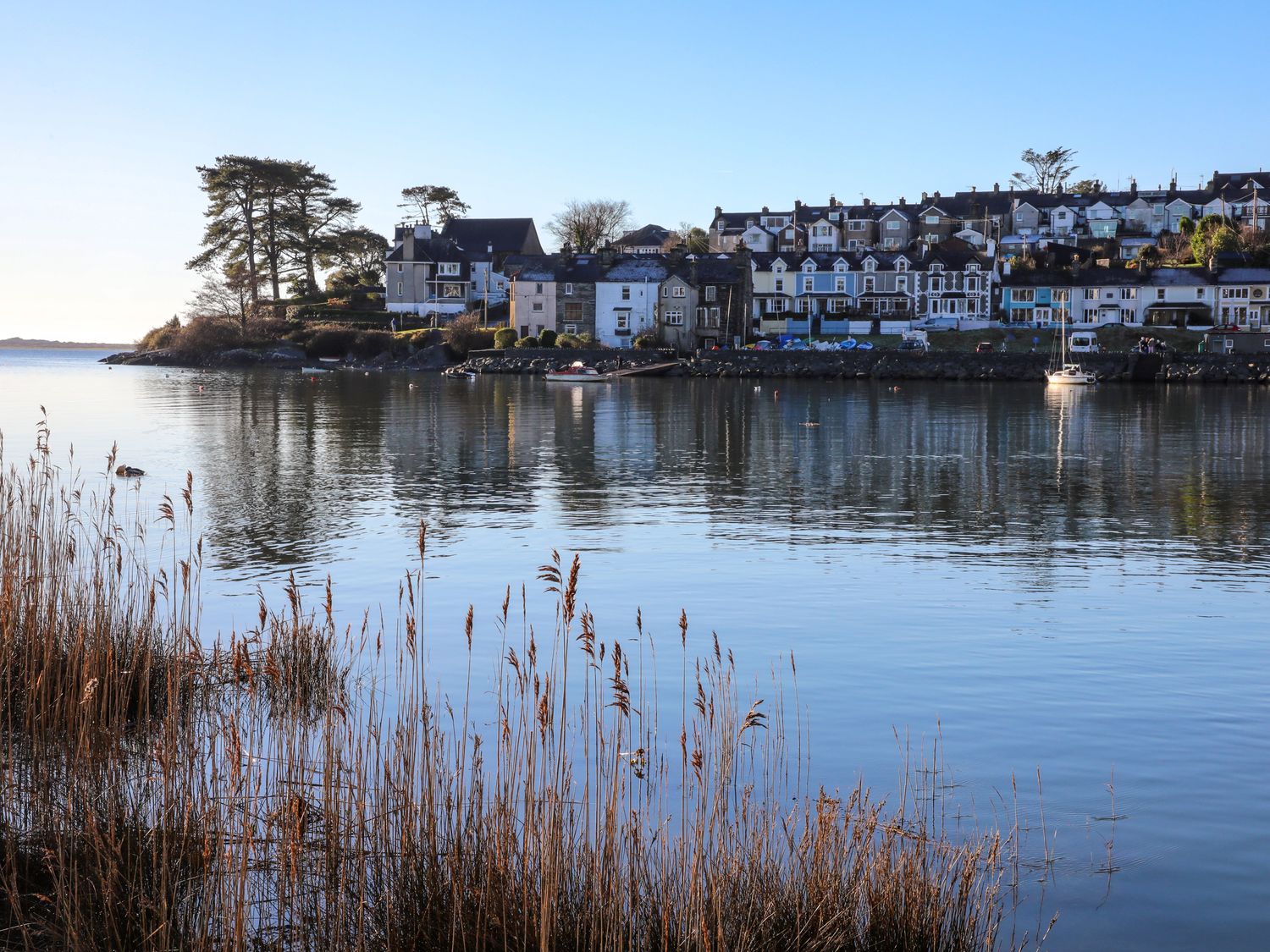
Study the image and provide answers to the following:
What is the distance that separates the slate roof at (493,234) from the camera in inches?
5138

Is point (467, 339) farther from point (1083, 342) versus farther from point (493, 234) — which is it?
point (1083, 342)

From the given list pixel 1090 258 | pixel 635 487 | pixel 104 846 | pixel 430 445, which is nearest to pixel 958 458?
pixel 635 487

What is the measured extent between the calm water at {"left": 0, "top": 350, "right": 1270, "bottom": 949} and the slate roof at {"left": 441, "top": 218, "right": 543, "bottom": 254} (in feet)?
255

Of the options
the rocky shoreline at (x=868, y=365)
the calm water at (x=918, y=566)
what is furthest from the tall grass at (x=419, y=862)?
the rocky shoreline at (x=868, y=365)

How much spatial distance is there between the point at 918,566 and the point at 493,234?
115 metres

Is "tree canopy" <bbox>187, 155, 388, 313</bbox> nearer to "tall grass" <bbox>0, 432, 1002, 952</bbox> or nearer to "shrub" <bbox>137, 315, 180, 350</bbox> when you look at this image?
"shrub" <bbox>137, 315, 180, 350</bbox>

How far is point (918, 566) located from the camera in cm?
2139

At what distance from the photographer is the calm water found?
10.1 metres

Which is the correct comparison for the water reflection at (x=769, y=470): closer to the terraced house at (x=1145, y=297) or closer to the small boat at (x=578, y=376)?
the small boat at (x=578, y=376)

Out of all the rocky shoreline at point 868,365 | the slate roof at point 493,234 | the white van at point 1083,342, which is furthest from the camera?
the slate roof at point 493,234

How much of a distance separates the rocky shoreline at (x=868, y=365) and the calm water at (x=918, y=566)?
1515 inches

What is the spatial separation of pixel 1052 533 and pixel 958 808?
16915 millimetres

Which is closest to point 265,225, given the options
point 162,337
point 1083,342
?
point 162,337

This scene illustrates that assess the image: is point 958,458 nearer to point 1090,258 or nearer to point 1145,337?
point 1145,337
